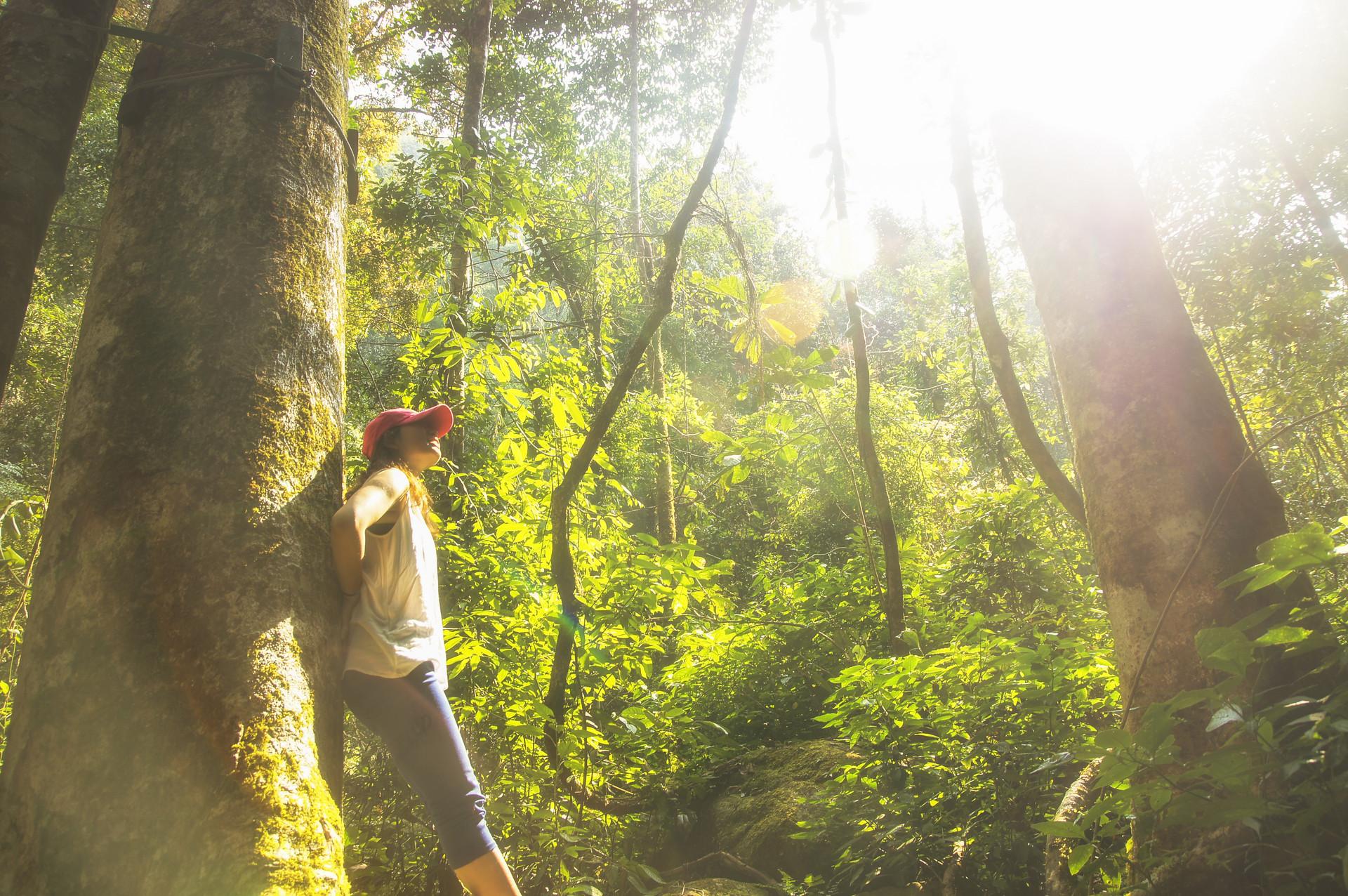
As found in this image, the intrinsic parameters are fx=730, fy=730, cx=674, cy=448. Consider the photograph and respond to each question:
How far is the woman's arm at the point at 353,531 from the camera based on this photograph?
155cm

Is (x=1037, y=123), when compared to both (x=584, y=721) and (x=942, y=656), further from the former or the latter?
(x=584, y=721)

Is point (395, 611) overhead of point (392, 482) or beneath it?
beneath

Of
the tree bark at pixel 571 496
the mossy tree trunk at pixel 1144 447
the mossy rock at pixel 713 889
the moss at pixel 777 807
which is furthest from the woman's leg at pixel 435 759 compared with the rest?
the moss at pixel 777 807

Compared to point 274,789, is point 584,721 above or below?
above

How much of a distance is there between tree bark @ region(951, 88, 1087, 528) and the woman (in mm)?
2359

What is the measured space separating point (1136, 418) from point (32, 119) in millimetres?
2822

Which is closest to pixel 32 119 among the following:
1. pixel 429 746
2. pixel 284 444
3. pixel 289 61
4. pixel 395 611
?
pixel 289 61

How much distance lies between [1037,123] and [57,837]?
307 cm

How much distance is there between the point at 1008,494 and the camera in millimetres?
4566

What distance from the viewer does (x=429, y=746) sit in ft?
6.77

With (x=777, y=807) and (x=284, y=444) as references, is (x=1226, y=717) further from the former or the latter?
(x=777, y=807)

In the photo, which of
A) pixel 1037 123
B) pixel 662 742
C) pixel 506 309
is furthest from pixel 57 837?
pixel 506 309

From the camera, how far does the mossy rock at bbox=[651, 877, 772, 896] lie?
3627mm

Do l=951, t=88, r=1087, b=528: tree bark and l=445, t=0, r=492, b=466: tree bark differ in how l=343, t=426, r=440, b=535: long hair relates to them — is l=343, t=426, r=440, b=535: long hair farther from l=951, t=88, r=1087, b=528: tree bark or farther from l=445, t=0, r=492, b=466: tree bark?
l=951, t=88, r=1087, b=528: tree bark
